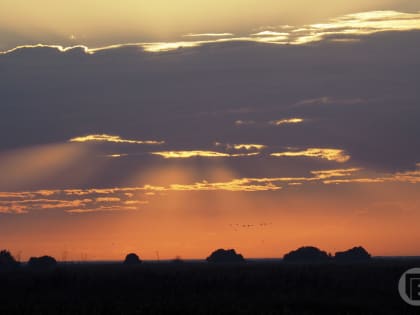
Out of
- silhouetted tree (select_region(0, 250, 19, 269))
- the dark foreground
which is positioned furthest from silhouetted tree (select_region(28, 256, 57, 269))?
the dark foreground

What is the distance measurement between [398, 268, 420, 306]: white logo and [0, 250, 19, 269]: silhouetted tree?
80.6 metres

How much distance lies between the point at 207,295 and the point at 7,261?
89.1m

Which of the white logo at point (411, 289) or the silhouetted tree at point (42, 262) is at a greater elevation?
the silhouetted tree at point (42, 262)

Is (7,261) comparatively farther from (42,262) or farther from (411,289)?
(411,289)

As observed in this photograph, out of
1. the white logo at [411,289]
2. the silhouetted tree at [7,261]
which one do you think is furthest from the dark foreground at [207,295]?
the silhouetted tree at [7,261]

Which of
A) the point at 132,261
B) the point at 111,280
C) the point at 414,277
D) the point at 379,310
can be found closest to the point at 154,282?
the point at 111,280

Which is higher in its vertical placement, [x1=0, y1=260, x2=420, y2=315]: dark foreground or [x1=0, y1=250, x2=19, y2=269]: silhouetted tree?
[x1=0, y1=250, x2=19, y2=269]: silhouetted tree

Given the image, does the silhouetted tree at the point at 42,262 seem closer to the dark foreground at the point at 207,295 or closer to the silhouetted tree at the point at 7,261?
the silhouetted tree at the point at 7,261

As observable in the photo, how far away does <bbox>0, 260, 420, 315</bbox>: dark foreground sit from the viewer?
53819mm

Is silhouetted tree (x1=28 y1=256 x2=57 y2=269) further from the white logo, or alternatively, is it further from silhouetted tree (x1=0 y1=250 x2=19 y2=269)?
the white logo

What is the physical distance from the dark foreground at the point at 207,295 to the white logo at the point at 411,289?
613mm

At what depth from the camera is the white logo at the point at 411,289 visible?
59.8 meters

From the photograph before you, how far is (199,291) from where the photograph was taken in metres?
69.7

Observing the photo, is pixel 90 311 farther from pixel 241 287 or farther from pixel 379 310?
pixel 241 287
